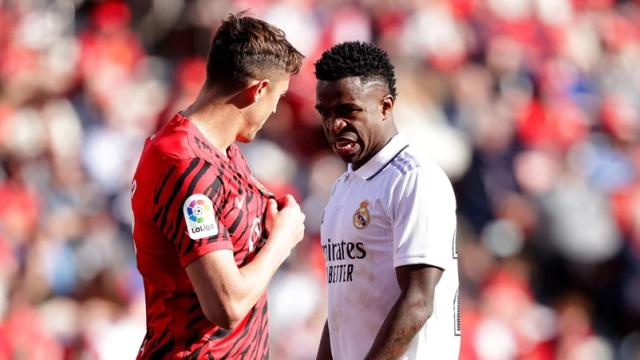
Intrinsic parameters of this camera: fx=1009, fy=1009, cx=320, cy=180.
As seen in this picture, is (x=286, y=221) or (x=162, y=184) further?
(x=286, y=221)

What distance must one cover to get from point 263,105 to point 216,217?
0.48m

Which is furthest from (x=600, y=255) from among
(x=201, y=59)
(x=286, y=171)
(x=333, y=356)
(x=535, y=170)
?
(x=333, y=356)

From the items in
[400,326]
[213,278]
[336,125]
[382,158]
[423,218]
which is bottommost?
[400,326]

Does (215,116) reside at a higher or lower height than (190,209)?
higher

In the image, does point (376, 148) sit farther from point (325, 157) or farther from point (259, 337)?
point (325, 157)

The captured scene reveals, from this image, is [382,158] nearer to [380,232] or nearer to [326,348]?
[380,232]

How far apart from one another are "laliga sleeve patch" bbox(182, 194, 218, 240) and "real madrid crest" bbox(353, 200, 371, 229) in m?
0.71

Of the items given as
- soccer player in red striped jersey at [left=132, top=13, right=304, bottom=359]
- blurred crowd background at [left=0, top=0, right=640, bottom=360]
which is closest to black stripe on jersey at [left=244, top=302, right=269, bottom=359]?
soccer player in red striped jersey at [left=132, top=13, right=304, bottom=359]

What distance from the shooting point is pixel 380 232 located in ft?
11.8

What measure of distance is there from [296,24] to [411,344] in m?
4.78

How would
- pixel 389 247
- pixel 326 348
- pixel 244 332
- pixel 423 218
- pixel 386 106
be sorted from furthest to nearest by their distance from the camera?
pixel 326 348
pixel 386 106
pixel 389 247
pixel 423 218
pixel 244 332

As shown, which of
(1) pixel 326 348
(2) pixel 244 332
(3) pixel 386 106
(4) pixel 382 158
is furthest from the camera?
(1) pixel 326 348

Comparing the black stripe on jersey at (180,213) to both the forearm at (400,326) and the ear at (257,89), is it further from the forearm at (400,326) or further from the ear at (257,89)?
the forearm at (400,326)

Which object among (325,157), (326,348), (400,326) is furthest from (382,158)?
(325,157)
